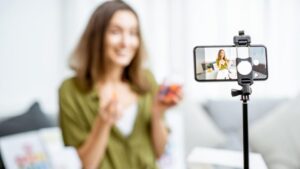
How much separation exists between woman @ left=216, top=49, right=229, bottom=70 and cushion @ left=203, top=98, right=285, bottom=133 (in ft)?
1.19

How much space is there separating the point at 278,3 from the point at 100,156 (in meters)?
0.78

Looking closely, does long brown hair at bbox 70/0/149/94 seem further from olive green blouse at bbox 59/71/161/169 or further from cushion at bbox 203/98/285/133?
cushion at bbox 203/98/285/133

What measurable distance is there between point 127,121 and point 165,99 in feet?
0.48

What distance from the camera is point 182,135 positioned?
1.36 metres

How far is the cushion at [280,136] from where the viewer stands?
4.11ft

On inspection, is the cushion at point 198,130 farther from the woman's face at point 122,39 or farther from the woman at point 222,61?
the woman at point 222,61

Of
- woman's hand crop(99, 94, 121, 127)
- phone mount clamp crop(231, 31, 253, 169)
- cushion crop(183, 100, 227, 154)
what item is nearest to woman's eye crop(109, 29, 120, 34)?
woman's hand crop(99, 94, 121, 127)

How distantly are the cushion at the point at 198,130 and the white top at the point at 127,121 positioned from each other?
176 mm

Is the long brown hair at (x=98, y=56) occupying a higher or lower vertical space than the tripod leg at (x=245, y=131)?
higher

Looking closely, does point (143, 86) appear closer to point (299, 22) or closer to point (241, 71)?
point (241, 71)

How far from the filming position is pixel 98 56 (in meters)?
1.33

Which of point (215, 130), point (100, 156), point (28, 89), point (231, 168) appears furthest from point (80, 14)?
point (231, 168)

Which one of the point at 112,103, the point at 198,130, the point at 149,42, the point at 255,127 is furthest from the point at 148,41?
the point at 255,127

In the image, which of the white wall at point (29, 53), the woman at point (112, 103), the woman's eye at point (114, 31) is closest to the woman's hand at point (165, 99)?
the woman at point (112, 103)
